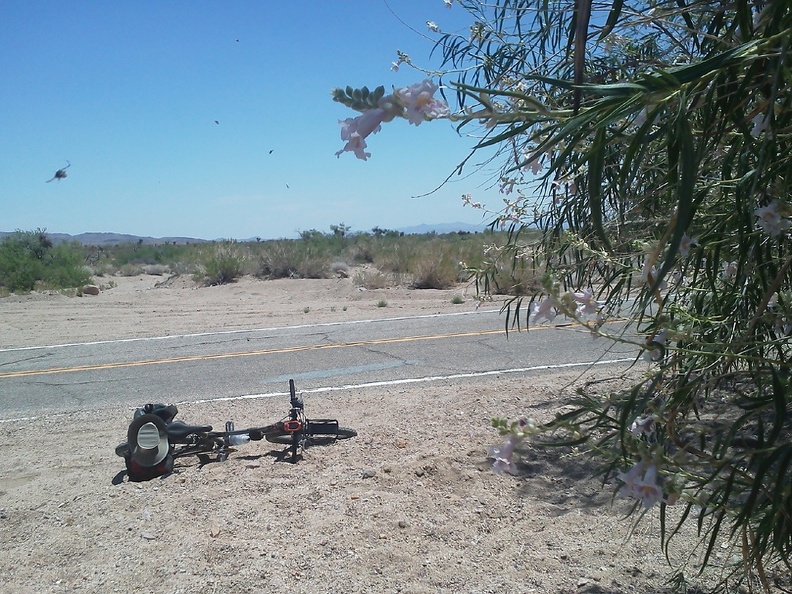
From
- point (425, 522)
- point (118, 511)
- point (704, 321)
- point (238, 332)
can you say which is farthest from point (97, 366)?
point (704, 321)

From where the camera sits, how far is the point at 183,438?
4.92m

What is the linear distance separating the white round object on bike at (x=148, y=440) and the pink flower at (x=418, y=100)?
150 inches

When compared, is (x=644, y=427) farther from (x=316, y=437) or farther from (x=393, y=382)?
(x=393, y=382)

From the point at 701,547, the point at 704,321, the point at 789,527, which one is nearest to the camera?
A: the point at 789,527

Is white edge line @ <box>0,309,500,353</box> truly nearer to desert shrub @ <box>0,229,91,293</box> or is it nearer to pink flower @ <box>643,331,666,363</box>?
pink flower @ <box>643,331,666,363</box>

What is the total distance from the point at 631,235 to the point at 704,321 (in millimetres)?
585

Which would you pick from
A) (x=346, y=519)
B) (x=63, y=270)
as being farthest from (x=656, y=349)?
(x=63, y=270)

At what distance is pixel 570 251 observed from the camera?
318cm

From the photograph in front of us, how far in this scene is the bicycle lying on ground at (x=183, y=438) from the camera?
4.71m

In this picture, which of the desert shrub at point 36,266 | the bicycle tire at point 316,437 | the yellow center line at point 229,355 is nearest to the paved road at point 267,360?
the yellow center line at point 229,355

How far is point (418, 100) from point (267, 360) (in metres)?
9.01

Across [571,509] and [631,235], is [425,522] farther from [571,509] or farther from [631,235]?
[631,235]

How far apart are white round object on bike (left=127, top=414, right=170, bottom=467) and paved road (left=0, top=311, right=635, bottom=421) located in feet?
10.6

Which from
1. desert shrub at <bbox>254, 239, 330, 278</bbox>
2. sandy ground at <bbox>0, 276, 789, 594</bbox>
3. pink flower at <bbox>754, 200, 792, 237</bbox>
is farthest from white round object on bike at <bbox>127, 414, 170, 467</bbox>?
desert shrub at <bbox>254, 239, 330, 278</bbox>
